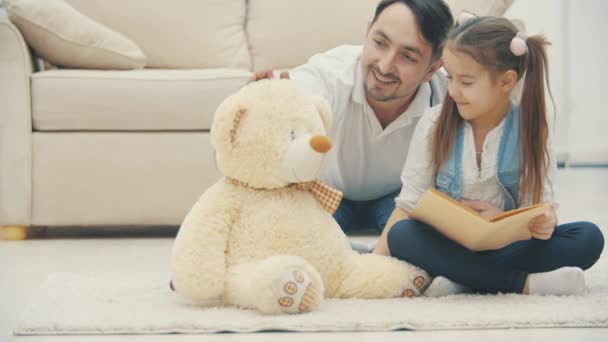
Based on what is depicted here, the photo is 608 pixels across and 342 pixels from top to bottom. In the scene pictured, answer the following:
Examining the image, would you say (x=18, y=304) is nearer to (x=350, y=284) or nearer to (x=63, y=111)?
(x=350, y=284)

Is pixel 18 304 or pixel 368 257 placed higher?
pixel 368 257

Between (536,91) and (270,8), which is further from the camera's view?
(270,8)

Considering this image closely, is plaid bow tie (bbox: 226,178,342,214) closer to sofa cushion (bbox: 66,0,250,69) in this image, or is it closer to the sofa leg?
the sofa leg

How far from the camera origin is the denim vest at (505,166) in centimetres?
165

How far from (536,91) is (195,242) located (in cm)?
66

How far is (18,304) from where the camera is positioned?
1604 mm

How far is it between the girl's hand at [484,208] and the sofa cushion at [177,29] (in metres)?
1.41

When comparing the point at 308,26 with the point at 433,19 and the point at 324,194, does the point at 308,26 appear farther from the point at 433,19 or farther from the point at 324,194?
the point at 324,194

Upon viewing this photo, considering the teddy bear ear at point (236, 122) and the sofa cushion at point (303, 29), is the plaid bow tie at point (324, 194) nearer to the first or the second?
the teddy bear ear at point (236, 122)

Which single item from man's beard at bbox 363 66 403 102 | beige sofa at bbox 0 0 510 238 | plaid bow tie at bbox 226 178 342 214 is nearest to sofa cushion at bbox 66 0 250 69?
beige sofa at bbox 0 0 510 238

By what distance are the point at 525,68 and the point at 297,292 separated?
23.8 inches

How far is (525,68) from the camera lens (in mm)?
1645

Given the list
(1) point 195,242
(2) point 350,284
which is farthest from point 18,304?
(2) point 350,284

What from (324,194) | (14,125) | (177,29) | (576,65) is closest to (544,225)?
(324,194)
